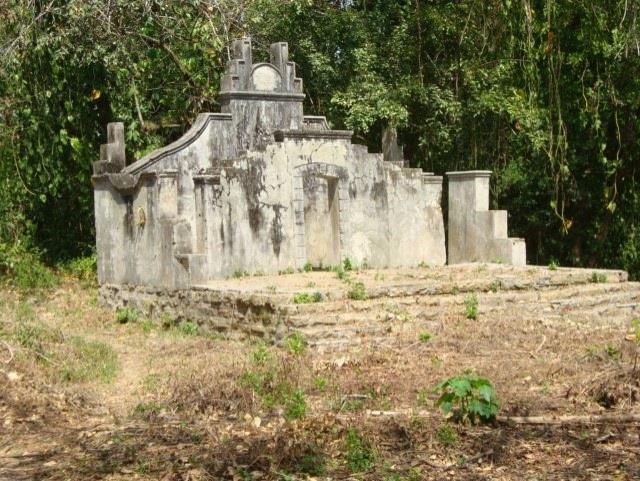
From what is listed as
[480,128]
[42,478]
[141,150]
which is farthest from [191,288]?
[480,128]

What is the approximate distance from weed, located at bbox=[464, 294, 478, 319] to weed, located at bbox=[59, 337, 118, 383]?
445 centimetres

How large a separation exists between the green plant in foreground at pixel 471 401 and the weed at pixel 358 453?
85 centimetres

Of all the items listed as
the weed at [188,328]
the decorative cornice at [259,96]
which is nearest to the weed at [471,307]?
the weed at [188,328]

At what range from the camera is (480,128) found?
1964 centimetres

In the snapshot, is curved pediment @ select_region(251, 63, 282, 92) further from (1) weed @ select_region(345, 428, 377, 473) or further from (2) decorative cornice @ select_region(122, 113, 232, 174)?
(1) weed @ select_region(345, 428, 377, 473)

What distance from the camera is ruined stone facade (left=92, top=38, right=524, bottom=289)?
14383mm

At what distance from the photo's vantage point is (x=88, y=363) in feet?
36.2

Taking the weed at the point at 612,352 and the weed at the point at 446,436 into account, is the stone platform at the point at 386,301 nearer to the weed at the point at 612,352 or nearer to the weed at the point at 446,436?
the weed at the point at 612,352

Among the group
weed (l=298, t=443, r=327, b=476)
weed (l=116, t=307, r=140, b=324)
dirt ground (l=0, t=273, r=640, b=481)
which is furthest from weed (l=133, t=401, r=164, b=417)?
weed (l=116, t=307, r=140, b=324)

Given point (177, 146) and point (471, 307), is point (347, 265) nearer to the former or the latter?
point (177, 146)

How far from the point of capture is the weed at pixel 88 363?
411 inches

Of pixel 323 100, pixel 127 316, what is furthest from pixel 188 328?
pixel 323 100

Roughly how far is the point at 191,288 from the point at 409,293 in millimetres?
3095

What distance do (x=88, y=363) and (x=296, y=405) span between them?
349cm
